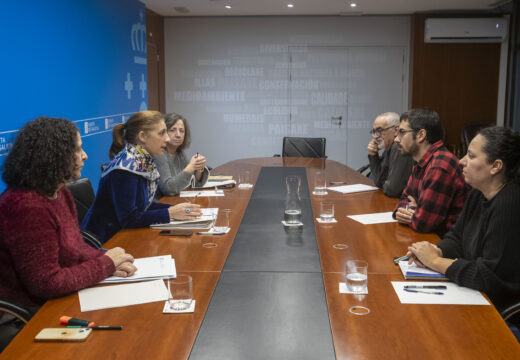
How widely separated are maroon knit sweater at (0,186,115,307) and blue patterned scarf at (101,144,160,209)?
791 mm

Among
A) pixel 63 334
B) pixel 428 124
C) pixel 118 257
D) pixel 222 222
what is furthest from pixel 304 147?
pixel 63 334

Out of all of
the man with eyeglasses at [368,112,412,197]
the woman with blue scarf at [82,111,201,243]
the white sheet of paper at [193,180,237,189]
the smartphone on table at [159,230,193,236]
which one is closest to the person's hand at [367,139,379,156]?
the man with eyeglasses at [368,112,412,197]

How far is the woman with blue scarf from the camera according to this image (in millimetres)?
2654

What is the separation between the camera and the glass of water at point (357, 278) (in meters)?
1.77

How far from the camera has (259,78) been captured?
840cm

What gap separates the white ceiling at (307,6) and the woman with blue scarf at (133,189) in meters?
4.50

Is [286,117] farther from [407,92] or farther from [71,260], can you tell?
[71,260]

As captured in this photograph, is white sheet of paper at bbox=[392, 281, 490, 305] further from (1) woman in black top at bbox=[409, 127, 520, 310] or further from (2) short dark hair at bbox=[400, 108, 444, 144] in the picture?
(2) short dark hair at bbox=[400, 108, 444, 144]

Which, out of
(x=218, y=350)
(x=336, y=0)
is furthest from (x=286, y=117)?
(x=218, y=350)

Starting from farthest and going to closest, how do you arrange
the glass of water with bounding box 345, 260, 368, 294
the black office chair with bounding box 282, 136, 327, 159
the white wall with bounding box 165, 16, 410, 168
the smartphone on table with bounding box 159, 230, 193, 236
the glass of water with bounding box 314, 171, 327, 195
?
the white wall with bounding box 165, 16, 410, 168 < the black office chair with bounding box 282, 136, 327, 159 < the glass of water with bounding box 314, 171, 327, 195 < the smartphone on table with bounding box 159, 230, 193, 236 < the glass of water with bounding box 345, 260, 368, 294

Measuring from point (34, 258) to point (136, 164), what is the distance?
1052 millimetres

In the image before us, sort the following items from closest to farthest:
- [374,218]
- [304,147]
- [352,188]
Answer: [374,218]
[352,188]
[304,147]

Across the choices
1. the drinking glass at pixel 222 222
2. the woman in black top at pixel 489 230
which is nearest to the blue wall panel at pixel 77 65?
the drinking glass at pixel 222 222

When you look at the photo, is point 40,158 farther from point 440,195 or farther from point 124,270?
point 440,195
